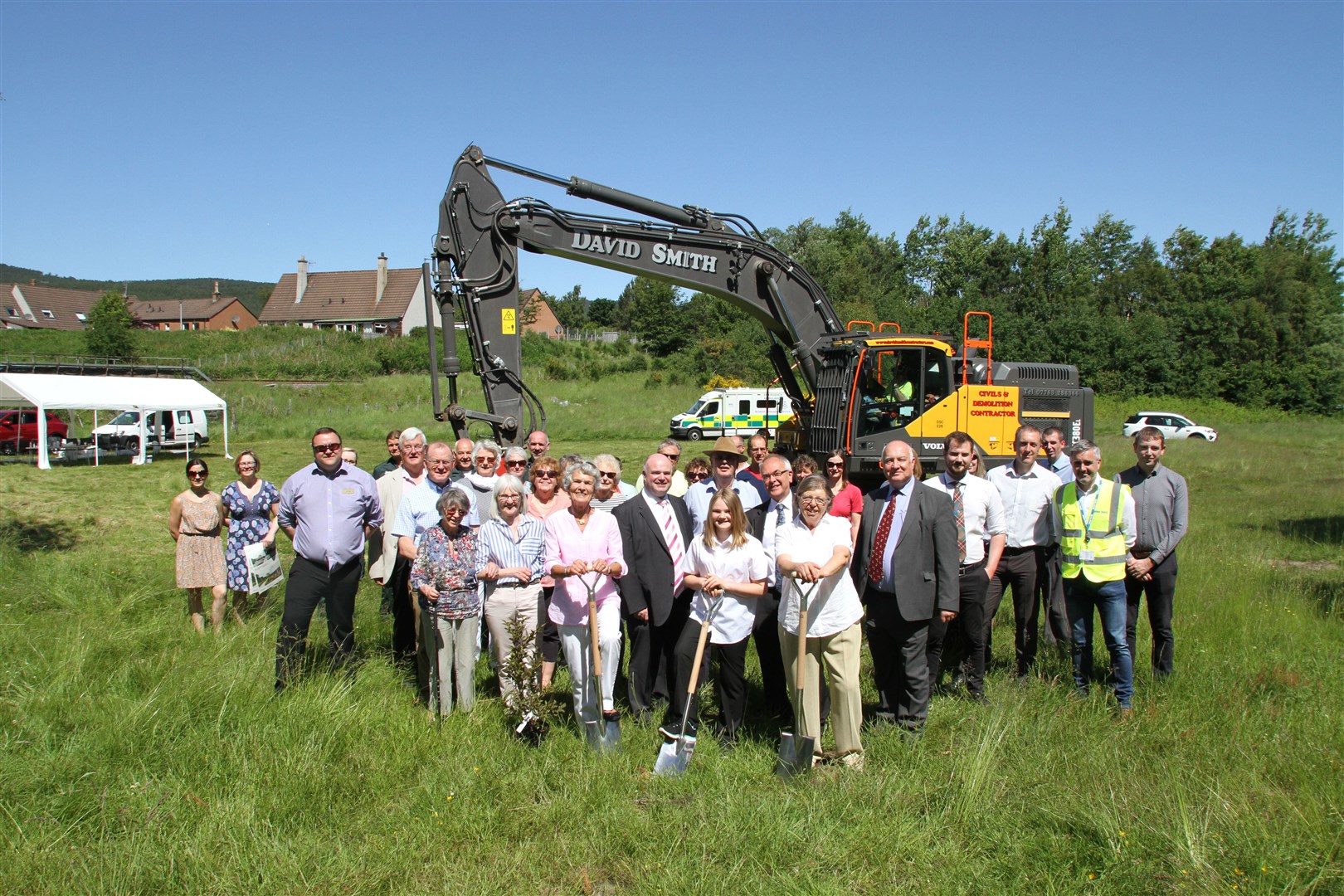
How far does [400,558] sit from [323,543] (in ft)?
2.75

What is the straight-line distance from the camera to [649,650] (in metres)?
5.86

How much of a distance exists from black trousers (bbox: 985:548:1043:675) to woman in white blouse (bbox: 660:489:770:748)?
1892 millimetres

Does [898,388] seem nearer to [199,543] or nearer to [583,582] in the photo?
[583,582]

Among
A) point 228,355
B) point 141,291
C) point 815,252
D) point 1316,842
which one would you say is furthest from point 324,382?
point 141,291

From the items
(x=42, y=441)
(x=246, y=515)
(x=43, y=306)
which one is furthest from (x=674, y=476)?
(x=43, y=306)

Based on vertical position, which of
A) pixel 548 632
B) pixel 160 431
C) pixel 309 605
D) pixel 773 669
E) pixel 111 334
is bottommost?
pixel 773 669

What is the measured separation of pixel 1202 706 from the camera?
5.63 meters

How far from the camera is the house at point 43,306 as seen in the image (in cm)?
7488

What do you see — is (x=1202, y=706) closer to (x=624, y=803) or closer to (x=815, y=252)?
(x=624, y=803)

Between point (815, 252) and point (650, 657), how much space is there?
5971 centimetres

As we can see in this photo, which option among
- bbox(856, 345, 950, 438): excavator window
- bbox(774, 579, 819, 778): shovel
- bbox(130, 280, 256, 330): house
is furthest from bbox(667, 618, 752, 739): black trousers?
bbox(130, 280, 256, 330): house

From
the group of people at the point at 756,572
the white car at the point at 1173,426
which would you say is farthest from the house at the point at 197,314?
the group of people at the point at 756,572

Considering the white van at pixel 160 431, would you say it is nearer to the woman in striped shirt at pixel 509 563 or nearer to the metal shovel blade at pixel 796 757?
the woman in striped shirt at pixel 509 563

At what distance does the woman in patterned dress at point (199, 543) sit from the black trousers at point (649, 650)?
12.4ft
